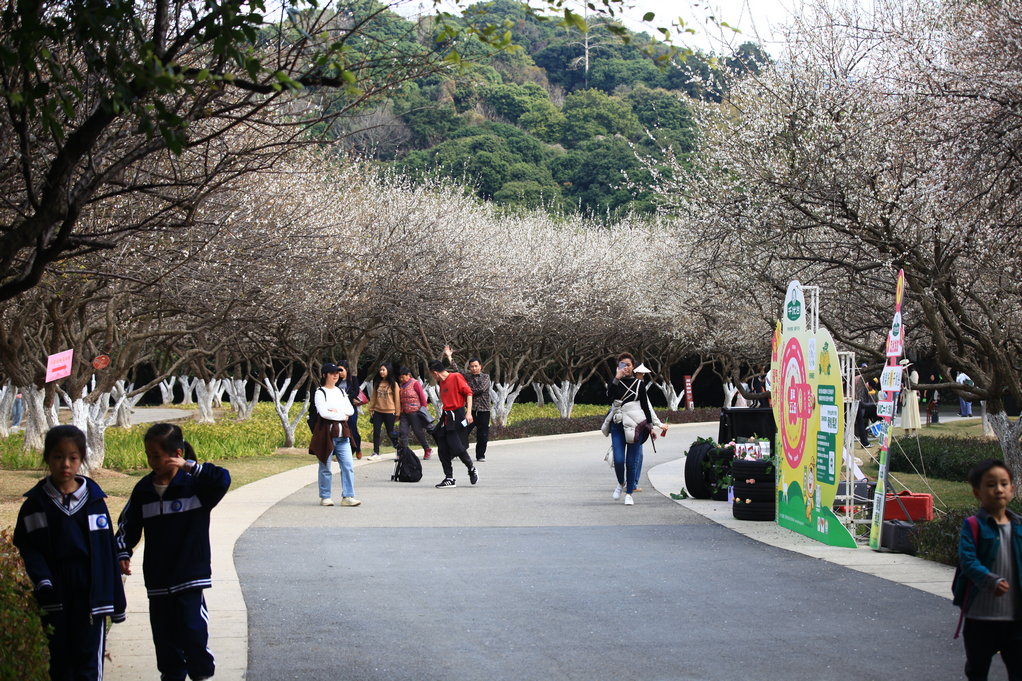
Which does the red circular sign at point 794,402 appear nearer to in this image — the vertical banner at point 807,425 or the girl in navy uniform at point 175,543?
the vertical banner at point 807,425

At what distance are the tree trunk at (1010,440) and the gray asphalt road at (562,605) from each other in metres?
5.37

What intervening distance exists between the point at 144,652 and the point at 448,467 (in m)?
11.1

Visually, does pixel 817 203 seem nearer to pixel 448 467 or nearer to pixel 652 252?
pixel 448 467

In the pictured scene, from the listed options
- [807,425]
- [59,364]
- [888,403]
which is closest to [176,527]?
[888,403]

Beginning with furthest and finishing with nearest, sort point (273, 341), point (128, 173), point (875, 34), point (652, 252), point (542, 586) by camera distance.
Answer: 1. point (652, 252)
2. point (273, 341)
3. point (875, 34)
4. point (128, 173)
5. point (542, 586)

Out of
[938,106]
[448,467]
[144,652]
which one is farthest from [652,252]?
[144,652]

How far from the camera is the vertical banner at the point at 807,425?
11.3 metres

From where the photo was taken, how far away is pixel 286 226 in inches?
639

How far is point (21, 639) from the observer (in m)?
5.12

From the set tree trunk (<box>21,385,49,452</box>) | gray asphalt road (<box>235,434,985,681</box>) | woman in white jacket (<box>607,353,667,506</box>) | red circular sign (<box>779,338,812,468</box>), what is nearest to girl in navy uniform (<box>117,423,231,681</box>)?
gray asphalt road (<box>235,434,985,681</box>)

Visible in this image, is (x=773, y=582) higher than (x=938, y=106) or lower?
lower

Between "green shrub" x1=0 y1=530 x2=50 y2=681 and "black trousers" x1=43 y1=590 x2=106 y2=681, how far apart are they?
0.06 m

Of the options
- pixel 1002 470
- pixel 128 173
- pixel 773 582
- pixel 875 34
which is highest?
pixel 875 34

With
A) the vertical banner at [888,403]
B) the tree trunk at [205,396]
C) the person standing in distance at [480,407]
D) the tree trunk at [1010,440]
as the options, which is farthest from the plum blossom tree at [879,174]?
the tree trunk at [205,396]
